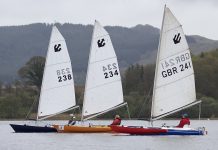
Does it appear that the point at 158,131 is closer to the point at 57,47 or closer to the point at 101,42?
the point at 101,42

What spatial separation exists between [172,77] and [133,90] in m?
74.2

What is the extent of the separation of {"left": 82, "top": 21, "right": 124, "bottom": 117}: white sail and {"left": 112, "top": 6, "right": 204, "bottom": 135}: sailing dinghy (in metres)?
7.23

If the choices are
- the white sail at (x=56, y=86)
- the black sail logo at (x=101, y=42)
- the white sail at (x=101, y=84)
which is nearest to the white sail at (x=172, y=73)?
the white sail at (x=101, y=84)

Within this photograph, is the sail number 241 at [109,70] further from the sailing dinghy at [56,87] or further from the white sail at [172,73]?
the white sail at [172,73]

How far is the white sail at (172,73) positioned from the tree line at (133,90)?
3940 centimetres

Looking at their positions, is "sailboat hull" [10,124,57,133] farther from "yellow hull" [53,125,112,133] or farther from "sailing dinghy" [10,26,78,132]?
"yellow hull" [53,125,112,133]

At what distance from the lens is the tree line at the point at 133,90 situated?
10534cm

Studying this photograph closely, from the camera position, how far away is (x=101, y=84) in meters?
60.4

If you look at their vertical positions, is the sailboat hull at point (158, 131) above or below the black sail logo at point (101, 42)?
below

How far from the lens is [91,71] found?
60375 mm

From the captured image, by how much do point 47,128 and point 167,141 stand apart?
46.4 feet

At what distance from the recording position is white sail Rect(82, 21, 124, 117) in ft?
197

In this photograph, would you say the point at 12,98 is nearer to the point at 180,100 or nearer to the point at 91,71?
the point at 91,71

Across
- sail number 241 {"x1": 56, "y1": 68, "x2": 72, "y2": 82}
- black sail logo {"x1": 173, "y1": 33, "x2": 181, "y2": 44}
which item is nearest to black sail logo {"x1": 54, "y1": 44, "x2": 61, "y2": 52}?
sail number 241 {"x1": 56, "y1": 68, "x2": 72, "y2": 82}
